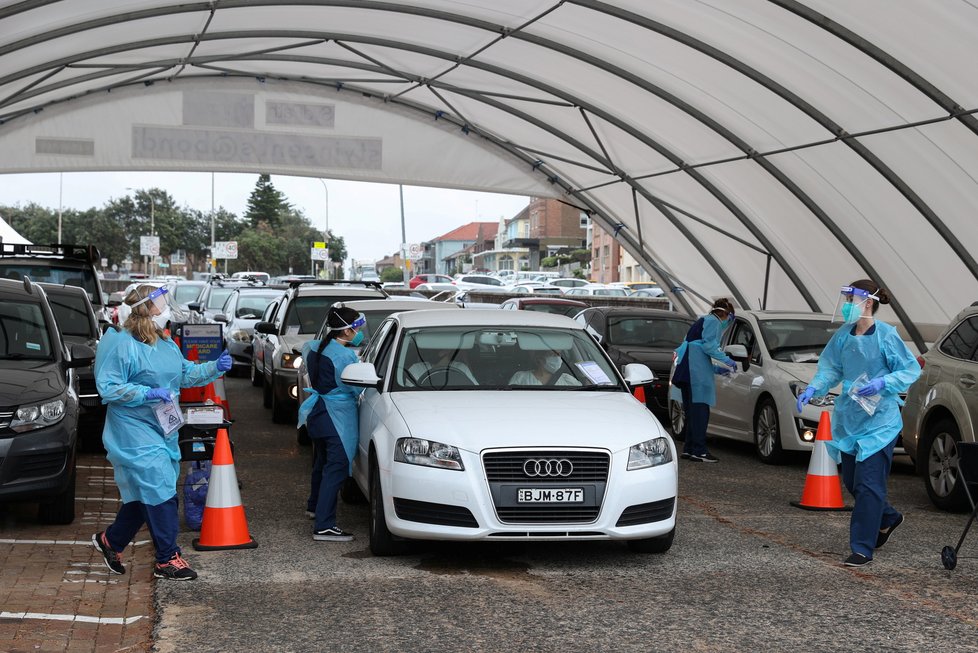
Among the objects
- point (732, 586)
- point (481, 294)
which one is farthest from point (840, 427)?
point (481, 294)

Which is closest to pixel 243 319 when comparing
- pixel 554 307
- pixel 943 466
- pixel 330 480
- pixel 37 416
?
pixel 554 307

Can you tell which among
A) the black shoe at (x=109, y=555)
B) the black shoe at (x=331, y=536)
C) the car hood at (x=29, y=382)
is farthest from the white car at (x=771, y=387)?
the black shoe at (x=109, y=555)

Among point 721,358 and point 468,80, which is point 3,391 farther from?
point 468,80

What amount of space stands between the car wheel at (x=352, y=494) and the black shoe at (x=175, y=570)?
2.83m

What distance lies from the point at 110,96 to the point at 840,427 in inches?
720

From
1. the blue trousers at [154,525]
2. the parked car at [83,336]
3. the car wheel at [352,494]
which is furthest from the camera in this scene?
the parked car at [83,336]

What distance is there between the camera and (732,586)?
22.9ft

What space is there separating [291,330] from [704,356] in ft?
19.1

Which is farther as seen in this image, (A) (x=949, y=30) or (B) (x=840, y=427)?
(A) (x=949, y=30)

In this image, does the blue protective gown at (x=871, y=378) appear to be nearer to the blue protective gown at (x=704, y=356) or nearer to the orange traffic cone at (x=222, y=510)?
the orange traffic cone at (x=222, y=510)

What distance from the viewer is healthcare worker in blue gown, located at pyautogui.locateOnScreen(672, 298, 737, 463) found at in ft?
42.1

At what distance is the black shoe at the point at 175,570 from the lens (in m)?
6.89

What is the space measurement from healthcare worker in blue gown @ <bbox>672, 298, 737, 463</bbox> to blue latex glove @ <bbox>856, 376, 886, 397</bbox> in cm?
525

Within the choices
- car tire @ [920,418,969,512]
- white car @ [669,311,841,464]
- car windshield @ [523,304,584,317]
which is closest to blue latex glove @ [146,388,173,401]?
car tire @ [920,418,969,512]
